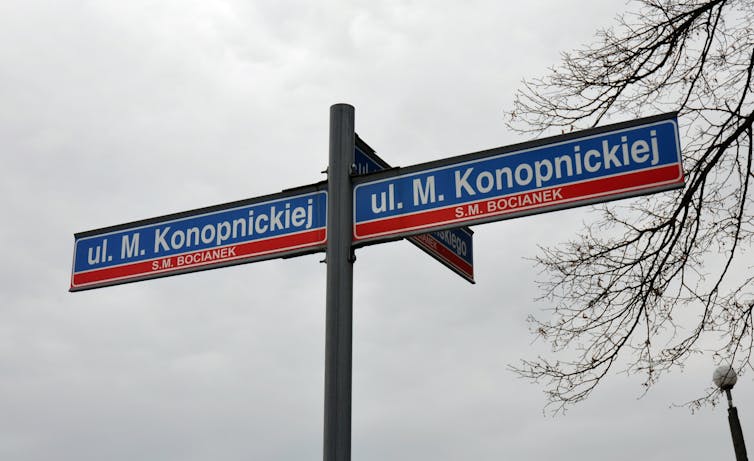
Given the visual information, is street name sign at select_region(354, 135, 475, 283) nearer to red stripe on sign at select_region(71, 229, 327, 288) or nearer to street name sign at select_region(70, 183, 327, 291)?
street name sign at select_region(70, 183, 327, 291)

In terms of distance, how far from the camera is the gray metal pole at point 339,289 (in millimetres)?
3992

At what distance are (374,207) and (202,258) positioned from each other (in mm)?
1084

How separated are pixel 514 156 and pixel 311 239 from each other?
3.66 feet

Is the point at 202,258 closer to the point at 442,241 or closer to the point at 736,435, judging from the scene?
the point at 442,241

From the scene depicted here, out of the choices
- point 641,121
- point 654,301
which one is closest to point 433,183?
point 641,121

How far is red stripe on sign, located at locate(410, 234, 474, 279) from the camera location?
4.64m

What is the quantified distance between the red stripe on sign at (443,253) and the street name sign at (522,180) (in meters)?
0.23

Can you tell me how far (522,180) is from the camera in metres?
4.35

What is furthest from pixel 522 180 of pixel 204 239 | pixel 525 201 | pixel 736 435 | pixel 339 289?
pixel 736 435

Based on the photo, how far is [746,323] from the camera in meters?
7.02

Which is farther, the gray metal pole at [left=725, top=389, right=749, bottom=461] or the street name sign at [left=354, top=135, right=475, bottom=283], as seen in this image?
the gray metal pole at [left=725, top=389, right=749, bottom=461]

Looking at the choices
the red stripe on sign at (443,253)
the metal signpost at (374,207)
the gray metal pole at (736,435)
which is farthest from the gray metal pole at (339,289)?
the gray metal pole at (736,435)

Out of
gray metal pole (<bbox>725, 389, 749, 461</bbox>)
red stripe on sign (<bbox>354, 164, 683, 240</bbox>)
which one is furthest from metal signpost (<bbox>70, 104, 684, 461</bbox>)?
gray metal pole (<bbox>725, 389, 749, 461</bbox>)

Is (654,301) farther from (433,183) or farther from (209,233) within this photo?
(209,233)
